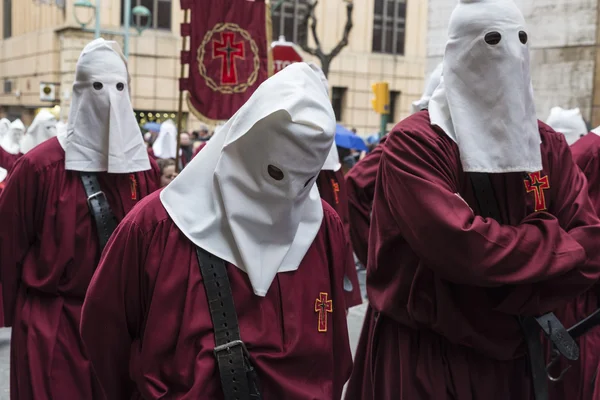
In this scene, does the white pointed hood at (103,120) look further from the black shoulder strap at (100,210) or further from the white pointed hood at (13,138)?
the white pointed hood at (13,138)

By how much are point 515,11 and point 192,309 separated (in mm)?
1760

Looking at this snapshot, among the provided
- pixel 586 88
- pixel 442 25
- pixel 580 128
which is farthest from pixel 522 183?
pixel 442 25

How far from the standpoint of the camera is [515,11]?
3477 mm

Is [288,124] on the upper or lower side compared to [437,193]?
upper

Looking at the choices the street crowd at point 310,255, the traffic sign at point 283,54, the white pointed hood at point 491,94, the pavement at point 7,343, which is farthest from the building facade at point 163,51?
the white pointed hood at point 491,94

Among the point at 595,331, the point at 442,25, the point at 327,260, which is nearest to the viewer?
the point at 327,260

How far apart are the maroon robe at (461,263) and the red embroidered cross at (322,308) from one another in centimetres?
45

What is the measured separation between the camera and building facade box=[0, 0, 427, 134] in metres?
29.1

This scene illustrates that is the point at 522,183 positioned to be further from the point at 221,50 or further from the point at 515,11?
the point at 221,50

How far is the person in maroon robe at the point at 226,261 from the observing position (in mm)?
2736

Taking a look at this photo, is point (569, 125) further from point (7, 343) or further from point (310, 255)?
point (310, 255)

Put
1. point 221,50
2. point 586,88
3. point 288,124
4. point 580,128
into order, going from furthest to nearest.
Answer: point 586,88 → point 580,128 → point 221,50 → point 288,124

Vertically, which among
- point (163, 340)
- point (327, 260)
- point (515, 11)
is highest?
point (515, 11)

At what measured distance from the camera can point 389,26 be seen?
3622cm
